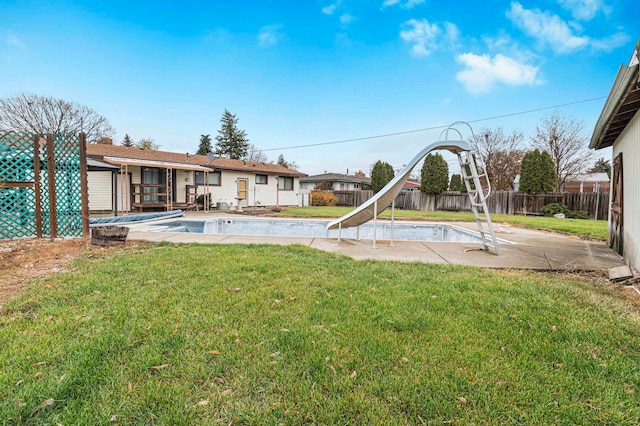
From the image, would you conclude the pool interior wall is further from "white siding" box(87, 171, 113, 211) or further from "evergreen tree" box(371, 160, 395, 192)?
"evergreen tree" box(371, 160, 395, 192)

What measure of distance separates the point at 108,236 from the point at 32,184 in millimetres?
2249

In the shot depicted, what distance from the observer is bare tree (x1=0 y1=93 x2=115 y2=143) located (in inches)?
834

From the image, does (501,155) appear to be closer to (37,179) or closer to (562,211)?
(562,211)

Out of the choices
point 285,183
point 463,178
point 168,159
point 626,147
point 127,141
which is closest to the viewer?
point 626,147

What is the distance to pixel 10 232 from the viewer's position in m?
6.19

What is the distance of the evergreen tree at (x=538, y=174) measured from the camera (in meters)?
18.2

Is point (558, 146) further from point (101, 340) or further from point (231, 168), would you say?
point (101, 340)

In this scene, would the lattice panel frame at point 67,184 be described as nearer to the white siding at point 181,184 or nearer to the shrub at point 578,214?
the white siding at point 181,184

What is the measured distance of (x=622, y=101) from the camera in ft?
13.1

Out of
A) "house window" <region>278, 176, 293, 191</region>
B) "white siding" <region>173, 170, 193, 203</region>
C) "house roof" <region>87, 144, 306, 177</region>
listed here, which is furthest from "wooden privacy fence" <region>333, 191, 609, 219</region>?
"white siding" <region>173, 170, 193, 203</region>

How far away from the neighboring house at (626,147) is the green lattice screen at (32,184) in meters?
9.54

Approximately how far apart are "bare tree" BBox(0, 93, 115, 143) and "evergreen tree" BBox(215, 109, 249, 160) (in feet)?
55.2

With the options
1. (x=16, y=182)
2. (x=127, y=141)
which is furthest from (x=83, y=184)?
(x=127, y=141)

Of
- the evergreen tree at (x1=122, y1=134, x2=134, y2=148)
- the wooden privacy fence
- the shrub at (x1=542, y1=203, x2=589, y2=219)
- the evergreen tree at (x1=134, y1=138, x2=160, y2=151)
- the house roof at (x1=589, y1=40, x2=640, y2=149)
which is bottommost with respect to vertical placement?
the shrub at (x1=542, y1=203, x2=589, y2=219)
